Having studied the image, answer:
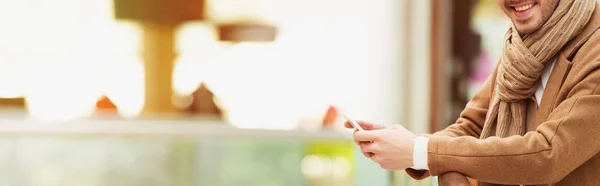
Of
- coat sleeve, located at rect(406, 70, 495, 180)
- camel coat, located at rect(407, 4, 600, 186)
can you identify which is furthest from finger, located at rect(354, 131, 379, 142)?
coat sleeve, located at rect(406, 70, 495, 180)

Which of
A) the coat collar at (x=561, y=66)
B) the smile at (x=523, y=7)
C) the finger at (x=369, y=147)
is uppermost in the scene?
the smile at (x=523, y=7)

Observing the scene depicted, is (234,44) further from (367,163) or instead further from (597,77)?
(597,77)

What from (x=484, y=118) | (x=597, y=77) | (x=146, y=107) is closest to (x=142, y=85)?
(x=146, y=107)

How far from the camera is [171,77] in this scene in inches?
185

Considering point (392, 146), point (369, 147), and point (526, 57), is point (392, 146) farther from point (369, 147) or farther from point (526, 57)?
point (526, 57)

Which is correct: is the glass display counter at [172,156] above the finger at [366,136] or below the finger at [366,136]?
below

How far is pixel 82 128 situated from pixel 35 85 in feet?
1.03

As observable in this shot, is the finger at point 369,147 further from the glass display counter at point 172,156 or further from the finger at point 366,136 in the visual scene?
the glass display counter at point 172,156

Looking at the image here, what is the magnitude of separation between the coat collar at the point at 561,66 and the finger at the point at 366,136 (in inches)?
11.3

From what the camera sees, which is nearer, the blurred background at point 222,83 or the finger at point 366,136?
the finger at point 366,136

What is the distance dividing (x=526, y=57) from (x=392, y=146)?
0.90 feet

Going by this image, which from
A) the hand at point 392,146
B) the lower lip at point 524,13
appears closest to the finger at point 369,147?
the hand at point 392,146

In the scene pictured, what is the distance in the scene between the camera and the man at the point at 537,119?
1.61 meters

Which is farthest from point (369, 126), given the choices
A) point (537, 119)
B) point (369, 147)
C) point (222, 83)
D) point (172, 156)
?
point (222, 83)
